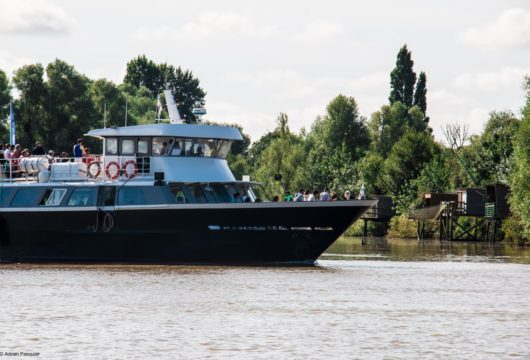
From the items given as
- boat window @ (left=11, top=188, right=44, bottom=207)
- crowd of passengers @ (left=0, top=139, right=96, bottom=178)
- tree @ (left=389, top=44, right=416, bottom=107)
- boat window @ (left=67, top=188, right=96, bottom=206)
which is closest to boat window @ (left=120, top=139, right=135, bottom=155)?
crowd of passengers @ (left=0, top=139, right=96, bottom=178)

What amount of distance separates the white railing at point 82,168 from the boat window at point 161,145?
488 mm

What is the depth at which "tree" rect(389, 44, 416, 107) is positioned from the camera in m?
154

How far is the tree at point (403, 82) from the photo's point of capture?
15362 cm

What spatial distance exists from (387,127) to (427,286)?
4075 inches

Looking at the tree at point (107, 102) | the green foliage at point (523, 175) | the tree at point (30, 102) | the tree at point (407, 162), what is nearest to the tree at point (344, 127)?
the tree at point (407, 162)

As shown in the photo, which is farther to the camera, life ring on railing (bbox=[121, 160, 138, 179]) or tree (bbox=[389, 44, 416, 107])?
tree (bbox=[389, 44, 416, 107])

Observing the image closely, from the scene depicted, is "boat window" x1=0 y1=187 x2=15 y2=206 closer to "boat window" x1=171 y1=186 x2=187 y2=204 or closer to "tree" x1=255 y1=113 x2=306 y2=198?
"boat window" x1=171 y1=186 x2=187 y2=204

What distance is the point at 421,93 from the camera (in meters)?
155

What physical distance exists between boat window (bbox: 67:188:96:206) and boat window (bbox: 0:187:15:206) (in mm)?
2938

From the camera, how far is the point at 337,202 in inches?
1838

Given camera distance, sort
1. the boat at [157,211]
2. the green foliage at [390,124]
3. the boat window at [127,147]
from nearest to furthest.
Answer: the boat at [157,211]
the boat window at [127,147]
the green foliage at [390,124]

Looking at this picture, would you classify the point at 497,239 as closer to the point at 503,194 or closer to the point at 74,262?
the point at 503,194

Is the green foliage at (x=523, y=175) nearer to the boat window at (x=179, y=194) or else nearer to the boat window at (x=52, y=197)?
the boat window at (x=179, y=194)

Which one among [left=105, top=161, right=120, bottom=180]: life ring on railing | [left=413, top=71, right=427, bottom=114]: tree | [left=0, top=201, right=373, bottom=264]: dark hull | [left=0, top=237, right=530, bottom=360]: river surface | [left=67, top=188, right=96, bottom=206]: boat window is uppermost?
[left=413, top=71, right=427, bottom=114]: tree
